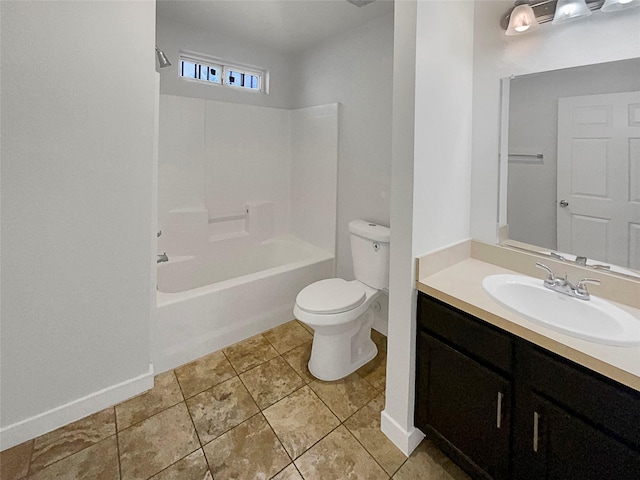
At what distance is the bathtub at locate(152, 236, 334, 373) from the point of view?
200 centimetres

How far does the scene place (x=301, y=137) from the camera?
10.3 ft

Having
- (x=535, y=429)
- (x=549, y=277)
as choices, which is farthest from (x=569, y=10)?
(x=535, y=429)

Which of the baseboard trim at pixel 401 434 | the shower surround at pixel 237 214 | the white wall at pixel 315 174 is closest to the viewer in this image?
the baseboard trim at pixel 401 434

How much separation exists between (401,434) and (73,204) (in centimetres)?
191

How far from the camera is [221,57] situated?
277cm

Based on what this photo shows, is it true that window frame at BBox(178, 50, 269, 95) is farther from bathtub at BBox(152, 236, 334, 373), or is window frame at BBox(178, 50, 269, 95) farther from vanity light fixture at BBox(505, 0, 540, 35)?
vanity light fixture at BBox(505, 0, 540, 35)

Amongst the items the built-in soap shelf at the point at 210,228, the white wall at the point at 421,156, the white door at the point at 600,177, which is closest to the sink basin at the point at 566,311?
the white door at the point at 600,177

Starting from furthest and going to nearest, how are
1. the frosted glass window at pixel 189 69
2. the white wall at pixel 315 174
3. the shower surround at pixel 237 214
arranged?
the white wall at pixel 315 174 → the frosted glass window at pixel 189 69 → the shower surround at pixel 237 214

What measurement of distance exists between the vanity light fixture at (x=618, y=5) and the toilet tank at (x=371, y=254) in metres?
1.32

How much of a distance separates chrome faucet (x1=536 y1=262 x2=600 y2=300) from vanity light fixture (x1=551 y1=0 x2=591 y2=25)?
3.26 ft

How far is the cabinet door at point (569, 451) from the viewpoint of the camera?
2.75 ft

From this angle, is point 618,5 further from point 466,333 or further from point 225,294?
point 225,294

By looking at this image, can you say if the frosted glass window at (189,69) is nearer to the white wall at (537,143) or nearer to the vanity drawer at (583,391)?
the white wall at (537,143)

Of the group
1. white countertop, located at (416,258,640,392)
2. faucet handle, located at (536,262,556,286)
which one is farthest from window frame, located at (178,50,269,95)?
faucet handle, located at (536,262,556,286)
